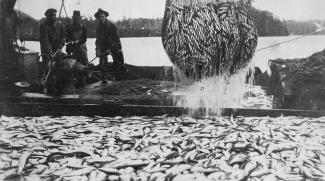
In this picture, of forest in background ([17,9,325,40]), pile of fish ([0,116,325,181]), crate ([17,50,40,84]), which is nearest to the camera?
pile of fish ([0,116,325,181])

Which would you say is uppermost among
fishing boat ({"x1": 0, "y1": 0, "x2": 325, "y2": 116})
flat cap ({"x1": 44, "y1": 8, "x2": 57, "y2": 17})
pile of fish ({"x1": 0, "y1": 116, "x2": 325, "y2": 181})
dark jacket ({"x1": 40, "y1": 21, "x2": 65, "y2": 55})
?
flat cap ({"x1": 44, "y1": 8, "x2": 57, "y2": 17})

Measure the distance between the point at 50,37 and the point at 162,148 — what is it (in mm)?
1536

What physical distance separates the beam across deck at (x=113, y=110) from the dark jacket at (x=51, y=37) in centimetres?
55

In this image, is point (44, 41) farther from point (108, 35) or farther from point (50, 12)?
point (108, 35)

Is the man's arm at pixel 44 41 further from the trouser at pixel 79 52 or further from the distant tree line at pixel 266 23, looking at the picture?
the distant tree line at pixel 266 23

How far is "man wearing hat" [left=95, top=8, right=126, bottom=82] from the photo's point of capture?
3.35m

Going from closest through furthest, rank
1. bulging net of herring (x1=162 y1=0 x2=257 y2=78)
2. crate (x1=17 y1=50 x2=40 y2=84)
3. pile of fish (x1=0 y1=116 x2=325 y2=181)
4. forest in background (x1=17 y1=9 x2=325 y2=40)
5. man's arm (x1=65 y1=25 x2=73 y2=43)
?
pile of fish (x1=0 y1=116 x2=325 y2=181) < bulging net of herring (x1=162 y1=0 x2=257 y2=78) < forest in background (x1=17 y1=9 x2=325 y2=40) < man's arm (x1=65 y1=25 x2=73 y2=43) < crate (x1=17 y1=50 x2=40 y2=84)

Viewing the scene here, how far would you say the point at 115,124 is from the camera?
3.34 metres

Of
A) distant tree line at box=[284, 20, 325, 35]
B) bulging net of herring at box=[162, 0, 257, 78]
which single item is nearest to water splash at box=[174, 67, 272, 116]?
bulging net of herring at box=[162, 0, 257, 78]

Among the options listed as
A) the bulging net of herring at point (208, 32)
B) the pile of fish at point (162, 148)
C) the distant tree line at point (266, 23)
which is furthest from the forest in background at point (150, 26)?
the pile of fish at point (162, 148)

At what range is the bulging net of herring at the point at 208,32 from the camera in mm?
3174

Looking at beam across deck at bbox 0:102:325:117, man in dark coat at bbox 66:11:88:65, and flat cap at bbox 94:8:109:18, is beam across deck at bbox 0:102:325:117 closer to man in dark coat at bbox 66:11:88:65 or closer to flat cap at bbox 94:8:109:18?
man in dark coat at bbox 66:11:88:65

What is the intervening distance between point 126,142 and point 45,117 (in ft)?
3.15

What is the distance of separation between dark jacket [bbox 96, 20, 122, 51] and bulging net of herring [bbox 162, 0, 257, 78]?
46 cm
